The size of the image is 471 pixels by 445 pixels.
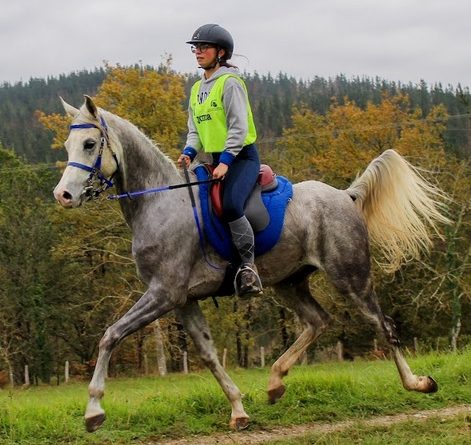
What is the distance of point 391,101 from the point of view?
152ft

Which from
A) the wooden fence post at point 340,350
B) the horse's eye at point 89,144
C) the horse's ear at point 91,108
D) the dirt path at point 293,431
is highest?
the horse's ear at point 91,108

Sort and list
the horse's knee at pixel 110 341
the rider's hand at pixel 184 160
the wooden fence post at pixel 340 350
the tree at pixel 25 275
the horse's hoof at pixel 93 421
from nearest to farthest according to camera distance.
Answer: the horse's hoof at pixel 93 421 → the horse's knee at pixel 110 341 → the rider's hand at pixel 184 160 → the tree at pixel 25 275 → the wooden fence post at pixel 340 350

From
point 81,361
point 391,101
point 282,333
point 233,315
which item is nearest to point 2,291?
point 81,361

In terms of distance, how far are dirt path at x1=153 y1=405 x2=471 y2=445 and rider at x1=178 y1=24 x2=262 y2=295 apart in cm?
130

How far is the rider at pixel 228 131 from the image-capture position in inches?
263

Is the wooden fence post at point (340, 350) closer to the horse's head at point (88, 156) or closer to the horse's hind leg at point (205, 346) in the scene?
the horse's hind leg at point (205, 346)

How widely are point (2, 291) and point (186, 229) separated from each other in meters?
35.1

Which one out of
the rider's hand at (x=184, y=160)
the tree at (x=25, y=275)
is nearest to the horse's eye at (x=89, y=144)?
the rider's hand at (x=184, y=160)

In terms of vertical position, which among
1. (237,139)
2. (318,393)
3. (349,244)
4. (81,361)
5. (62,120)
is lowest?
(81,361)

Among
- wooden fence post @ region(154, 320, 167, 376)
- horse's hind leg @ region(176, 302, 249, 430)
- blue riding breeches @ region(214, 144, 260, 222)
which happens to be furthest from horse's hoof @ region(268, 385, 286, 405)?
wooden fence post @ region(154, 320, 167, 376)

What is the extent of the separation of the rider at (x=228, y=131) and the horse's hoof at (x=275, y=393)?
1.21 m

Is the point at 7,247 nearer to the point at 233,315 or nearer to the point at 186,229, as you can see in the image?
the point at 233,315

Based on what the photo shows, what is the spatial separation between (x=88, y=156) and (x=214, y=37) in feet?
5.54

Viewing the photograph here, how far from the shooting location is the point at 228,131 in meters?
6.74
